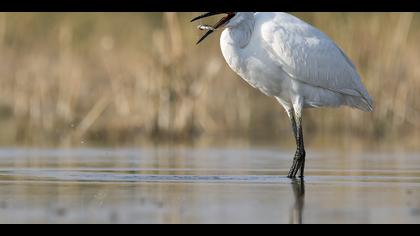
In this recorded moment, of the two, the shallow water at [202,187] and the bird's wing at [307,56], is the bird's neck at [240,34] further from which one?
the shallow water at [202,187]

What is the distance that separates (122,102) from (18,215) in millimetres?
11958

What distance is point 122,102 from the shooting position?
803 inches

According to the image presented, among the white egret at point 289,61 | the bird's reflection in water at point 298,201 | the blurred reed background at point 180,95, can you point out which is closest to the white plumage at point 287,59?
the white egret at point 289,61

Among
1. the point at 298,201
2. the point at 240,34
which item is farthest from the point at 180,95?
the point at 298,201

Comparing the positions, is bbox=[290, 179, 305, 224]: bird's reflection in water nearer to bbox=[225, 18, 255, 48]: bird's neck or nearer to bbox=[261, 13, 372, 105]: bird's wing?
bbox=[261, 13, 372, 105]: bird's wing

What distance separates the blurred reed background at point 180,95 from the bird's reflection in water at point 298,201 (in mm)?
7153

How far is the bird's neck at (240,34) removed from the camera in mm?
12805

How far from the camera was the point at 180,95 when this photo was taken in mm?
19875

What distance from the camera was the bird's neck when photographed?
12805 mm

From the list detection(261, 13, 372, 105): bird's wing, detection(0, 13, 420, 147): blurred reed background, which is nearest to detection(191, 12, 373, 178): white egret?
detection(261, 13, 372, 105): bird's wing

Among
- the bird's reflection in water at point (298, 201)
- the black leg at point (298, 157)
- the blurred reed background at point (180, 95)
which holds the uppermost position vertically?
the blurred reed background at point (180, 95)
